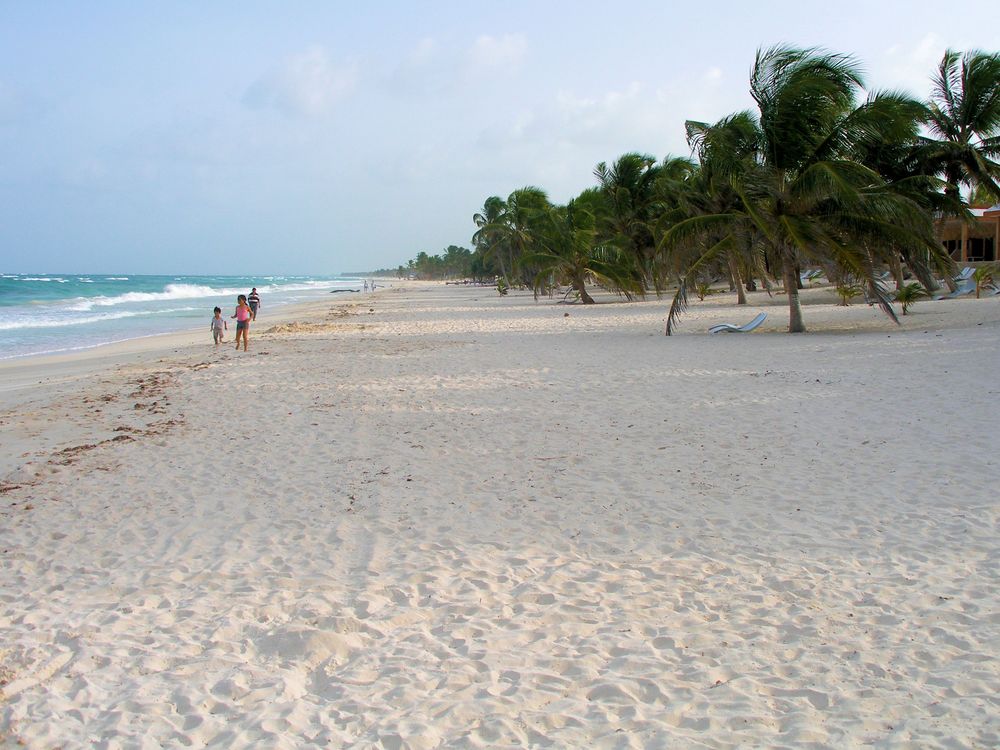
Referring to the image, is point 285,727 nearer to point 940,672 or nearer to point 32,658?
point 32,658

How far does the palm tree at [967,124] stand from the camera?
68.1ft

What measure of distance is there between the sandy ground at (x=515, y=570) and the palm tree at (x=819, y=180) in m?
4.88

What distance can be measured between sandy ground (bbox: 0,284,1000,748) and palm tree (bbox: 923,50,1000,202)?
1479cm

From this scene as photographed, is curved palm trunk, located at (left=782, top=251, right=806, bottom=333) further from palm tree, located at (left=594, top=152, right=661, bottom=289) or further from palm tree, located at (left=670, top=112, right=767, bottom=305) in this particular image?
palm tree, located at (left=594, top=152, right=661, bottom=289)

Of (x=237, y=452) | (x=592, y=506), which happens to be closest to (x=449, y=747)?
(x=592, y=506)

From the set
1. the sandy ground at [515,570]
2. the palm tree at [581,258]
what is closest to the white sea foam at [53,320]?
the palm tree at [581,258]

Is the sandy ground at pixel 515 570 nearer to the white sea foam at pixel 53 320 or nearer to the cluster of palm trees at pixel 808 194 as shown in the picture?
the cluster of palm trees at pixel 808 194

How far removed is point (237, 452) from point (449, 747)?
497 cm

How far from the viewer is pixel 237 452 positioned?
7.02 m

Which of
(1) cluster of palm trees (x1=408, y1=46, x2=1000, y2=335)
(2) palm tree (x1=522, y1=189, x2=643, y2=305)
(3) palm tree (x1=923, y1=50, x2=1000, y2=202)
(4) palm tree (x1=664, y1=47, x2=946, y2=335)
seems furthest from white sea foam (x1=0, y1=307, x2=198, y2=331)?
(3) palm tree (x1=923, y1=50, x2=1000, y2=202)

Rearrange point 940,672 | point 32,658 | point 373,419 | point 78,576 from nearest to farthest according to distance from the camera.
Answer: point 940,672
point 32,658
point 78,576
point 373,419

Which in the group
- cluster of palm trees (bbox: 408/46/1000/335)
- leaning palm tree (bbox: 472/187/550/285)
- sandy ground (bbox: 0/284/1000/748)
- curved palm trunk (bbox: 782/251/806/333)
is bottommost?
sandy ground (bbox: 0/284/1000/748)

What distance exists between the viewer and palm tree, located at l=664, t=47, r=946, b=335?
13305mm

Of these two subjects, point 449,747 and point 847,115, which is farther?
point 847,115
